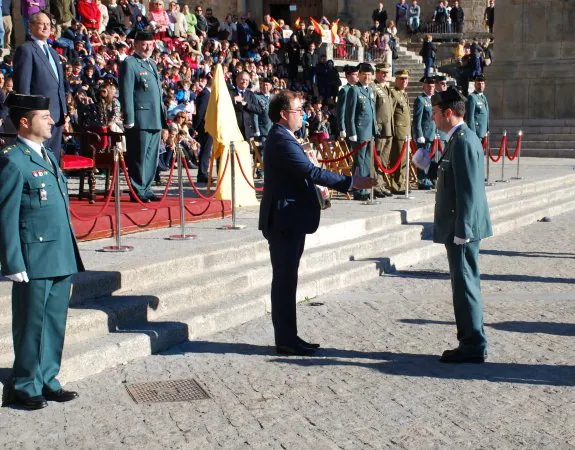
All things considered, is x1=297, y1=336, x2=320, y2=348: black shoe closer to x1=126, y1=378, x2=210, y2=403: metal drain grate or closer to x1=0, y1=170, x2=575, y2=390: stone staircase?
x1=0, y1=170, x2=575, y2=390: stone staircase

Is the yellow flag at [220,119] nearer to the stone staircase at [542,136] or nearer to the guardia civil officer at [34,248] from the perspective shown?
the guardia civil officer at [34,248]

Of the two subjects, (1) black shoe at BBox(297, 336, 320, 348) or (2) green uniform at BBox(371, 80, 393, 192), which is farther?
(2) green uniform at BBox(371, 80, 393, 192)

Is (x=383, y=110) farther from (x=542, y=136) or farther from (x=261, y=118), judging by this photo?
(x=542, y=136)

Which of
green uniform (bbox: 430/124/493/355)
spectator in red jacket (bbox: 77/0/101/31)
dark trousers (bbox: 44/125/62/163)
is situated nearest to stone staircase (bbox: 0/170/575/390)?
dark trousers (bbox: 44/125/62/163)

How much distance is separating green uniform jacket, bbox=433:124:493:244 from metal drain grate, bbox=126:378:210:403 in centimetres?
194

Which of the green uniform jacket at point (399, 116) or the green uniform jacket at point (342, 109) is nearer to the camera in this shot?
the green uniform jacket at point (342, 109)

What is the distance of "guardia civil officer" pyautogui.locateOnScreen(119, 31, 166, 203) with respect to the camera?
10.6 m

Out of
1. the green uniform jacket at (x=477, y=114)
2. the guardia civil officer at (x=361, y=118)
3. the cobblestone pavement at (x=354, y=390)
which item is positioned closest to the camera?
the cobblestone pavement at (x=354, y=390)

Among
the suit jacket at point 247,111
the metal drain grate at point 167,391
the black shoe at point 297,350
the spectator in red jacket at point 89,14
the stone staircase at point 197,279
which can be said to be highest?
the spectator in red jacket at point 89,14

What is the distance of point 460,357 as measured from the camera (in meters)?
6.85

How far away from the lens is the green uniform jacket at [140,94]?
10.6 metres

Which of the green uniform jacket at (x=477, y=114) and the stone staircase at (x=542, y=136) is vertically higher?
the green uniform jacket at (x=477, y=114)

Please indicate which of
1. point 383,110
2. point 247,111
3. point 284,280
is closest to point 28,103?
point 284,280

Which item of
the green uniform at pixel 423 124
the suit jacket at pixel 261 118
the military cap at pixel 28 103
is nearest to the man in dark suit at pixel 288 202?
the military cap at pixel 28 103
